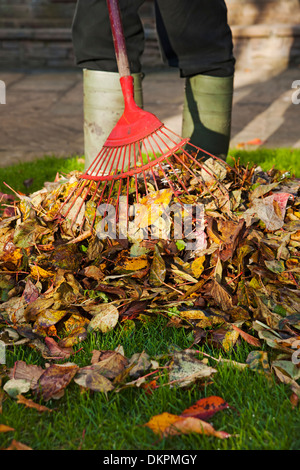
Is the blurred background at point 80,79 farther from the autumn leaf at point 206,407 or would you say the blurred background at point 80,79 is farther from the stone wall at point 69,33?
the autumn leaf at point 206,407

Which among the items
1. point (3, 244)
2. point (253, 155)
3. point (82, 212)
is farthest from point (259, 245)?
point (253, 155)

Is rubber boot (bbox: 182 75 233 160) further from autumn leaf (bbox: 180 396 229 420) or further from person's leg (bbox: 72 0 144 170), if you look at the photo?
autumn leaf (bbox: 180 396 229 420)

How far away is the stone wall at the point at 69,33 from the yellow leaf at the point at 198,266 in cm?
587

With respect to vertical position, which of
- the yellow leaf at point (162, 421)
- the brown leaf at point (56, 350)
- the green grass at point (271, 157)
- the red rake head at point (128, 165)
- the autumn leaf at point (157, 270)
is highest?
the red rake head at point (128, 165)

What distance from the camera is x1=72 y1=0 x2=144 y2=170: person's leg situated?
2541mm

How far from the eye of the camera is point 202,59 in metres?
2.81

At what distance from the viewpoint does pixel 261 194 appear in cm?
214

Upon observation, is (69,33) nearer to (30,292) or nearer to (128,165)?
(128,165)

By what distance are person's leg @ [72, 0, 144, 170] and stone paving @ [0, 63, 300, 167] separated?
123 centimetres

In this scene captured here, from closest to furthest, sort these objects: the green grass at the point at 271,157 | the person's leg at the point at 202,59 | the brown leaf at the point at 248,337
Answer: the brown leaf at the point at 248,337 < the person's leg at the point at 202,59 < the green grass at the point at 271,157

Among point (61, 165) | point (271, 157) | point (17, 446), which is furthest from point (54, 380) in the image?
point (271, 157)

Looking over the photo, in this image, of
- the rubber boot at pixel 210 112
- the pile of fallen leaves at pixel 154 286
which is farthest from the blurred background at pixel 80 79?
the pile of fallen leaves at pixel 154 286

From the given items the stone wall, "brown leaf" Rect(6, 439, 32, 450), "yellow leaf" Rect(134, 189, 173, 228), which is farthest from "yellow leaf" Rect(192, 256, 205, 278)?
the stone wall

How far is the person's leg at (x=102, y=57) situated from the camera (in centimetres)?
254
